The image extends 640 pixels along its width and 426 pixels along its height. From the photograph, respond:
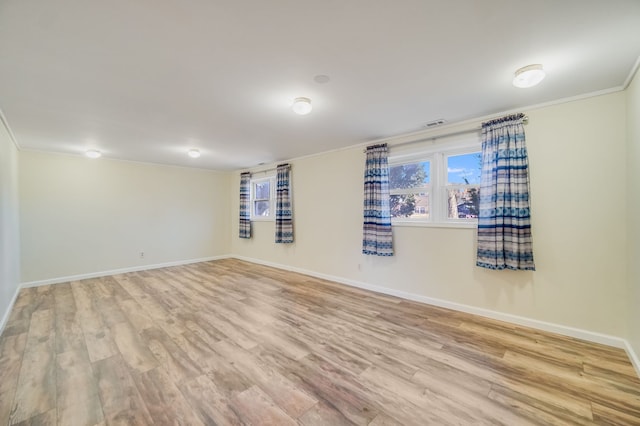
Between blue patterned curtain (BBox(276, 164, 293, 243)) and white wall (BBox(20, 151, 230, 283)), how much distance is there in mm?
2413

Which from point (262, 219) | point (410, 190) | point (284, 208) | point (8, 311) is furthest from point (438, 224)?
point (8, 311)

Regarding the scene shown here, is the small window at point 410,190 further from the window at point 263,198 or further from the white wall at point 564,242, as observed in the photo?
the window at point 263,198

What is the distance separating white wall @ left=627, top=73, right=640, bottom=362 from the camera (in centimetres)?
212

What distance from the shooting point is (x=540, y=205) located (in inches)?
111

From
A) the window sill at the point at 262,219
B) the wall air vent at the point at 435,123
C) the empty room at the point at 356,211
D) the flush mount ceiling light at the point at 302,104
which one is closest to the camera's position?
→ the empty room at the point at 356,211

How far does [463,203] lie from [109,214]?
21.8 ft

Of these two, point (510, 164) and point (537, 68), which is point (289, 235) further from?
point (537, 68)

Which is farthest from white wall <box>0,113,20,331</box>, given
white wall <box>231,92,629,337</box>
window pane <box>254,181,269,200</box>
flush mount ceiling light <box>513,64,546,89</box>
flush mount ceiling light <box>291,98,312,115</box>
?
flush mount ceiling light <box>513,64,546,89</box>

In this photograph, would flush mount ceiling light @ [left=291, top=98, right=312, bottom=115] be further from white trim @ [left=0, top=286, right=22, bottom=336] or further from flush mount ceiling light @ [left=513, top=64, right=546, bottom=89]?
white trim @ [left=0, top=286, right=22, bottom=336]

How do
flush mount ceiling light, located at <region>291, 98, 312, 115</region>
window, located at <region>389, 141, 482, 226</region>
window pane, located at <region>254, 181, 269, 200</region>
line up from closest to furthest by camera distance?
flush mount ceiling light, located at <region>291, 98, 312, 115</region>, window, located at <region>389, 141, 482, 226</region>, window pane, located at <region>254, 181, 269, 200</region>

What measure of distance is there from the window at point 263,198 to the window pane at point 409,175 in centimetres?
314

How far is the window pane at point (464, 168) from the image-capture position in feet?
10.8

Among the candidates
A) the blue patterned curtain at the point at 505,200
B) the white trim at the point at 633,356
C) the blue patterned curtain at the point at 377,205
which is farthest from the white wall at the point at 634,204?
the blue patterned curtain at the point at 377,205

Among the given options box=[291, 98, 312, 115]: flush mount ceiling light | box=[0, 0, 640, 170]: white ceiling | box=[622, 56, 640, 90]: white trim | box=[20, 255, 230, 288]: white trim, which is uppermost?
box=[0, 0, 640, 170]: white ceiling
